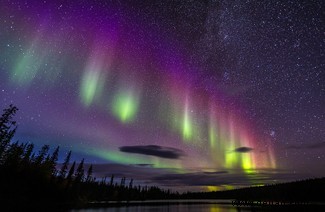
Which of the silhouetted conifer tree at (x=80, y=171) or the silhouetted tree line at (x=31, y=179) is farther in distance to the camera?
the silhouetted conifer tree at (x=80, y=171)

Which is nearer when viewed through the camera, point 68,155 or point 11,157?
point 11,157

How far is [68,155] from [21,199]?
49318mm

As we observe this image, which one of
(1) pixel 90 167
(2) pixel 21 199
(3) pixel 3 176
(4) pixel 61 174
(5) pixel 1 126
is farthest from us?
(1) pixel 90 167

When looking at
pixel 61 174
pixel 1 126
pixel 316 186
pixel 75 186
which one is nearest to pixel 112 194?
pixel 75 186

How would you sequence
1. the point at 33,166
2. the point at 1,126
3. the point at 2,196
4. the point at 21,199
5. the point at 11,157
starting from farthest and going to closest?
the point at 33,166, the point at 11,157, the point at 21,199, the point at 2,196, the point at 1,126

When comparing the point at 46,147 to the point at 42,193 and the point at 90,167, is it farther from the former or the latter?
the point at 90,167

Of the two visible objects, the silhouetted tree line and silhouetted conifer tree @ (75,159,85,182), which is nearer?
the silhouetted tree line

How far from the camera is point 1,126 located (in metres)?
66.6

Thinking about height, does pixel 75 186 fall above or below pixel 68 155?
Answer: below

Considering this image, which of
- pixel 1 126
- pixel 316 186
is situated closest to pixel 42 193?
pixel 1 126

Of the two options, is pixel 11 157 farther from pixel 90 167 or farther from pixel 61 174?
pixel 90 167

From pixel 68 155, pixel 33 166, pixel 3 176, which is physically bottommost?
pixel 3 176

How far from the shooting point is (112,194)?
187m

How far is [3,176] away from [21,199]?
1184 centimetres
